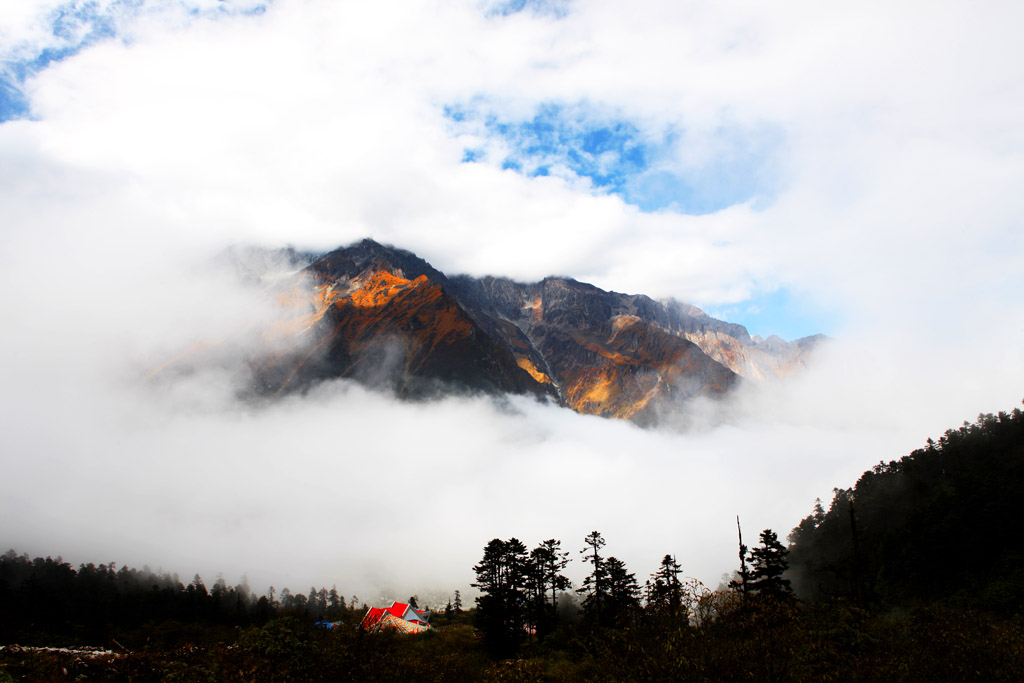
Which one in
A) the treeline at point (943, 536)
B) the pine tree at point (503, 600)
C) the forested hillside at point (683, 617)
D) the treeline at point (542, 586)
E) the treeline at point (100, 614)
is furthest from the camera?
the treeline at point (943, 536)

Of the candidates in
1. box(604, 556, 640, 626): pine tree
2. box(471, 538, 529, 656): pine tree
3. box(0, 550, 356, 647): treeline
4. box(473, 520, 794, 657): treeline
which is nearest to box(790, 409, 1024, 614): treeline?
box(473, 520, 794, 657): treeline

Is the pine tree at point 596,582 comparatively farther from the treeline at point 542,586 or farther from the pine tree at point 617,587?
the pine tree at point 617,587

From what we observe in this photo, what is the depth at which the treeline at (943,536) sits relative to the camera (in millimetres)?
67375

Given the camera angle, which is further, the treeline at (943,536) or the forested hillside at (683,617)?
the treeline at (943,536)

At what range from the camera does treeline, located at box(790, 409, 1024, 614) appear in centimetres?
6738

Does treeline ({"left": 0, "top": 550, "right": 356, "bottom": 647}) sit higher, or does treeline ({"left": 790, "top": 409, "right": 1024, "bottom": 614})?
treeline ({"left": 790, "top": 409, "right": 1024, "bottom": 614})

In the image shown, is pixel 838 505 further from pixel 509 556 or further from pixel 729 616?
pixel 729 616

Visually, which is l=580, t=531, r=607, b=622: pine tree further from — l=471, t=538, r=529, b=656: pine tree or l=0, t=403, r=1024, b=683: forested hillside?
l=471, t=538, r=529, b=656: pine tree

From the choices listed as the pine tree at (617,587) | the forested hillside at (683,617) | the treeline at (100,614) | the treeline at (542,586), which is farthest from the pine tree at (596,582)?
the treeline at (100,614)

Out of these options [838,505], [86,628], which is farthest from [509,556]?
[838,505]

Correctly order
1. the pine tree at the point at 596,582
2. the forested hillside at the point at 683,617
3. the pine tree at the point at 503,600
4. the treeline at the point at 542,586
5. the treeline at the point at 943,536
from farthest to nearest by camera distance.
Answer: the pine tree at the point at 596,582 → the treeline at the point at 943,536 → the pine tree at the point at 503,600 → the treeline at the point at 542,586 → the forested hillside at the point at 683,617

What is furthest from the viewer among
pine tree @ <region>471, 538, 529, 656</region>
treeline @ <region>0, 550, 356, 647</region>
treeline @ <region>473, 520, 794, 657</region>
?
pine tree @ <region>471, 538, 529, 656</region>

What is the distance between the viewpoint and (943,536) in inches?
3110

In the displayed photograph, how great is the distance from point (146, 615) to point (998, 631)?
346 ft
